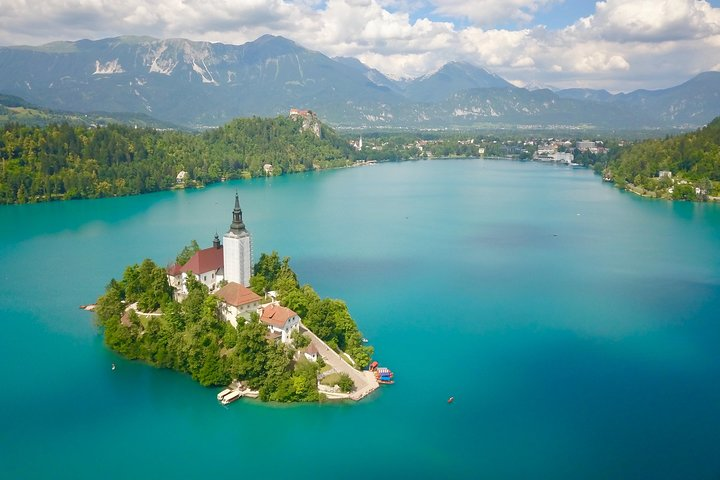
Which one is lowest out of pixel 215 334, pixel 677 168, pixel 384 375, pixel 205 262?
pixel 384 375

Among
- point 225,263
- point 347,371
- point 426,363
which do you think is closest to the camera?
point 347,371

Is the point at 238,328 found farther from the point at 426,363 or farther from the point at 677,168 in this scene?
the point at 677,168

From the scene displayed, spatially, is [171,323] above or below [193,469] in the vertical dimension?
above

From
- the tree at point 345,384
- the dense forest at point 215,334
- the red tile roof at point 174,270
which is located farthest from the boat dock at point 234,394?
the red tile roof at point 174,270

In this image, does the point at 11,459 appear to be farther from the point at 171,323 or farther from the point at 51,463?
the point at 171,323

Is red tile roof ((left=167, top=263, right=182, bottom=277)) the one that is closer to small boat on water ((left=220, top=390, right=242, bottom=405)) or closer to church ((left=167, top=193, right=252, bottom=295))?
church ((left=167, top=193, right=252, bottom=295))

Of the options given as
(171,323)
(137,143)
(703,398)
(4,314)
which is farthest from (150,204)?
(703,398)

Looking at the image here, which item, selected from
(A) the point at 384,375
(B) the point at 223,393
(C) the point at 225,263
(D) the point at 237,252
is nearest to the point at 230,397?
(B) the point at 223,393
